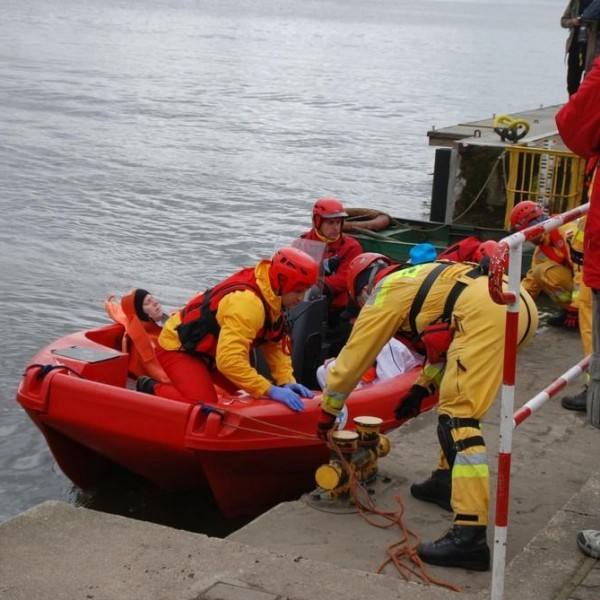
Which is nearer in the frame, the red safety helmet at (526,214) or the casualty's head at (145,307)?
the casualty's head at (145,307)

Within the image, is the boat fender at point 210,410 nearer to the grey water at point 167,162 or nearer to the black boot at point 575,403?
the grey water at point 167,162

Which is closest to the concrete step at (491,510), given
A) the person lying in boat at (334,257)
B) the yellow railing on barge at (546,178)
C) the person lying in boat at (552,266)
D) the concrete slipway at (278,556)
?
the concrete slipway at (278,556)

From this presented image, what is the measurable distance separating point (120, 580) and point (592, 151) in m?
2.32

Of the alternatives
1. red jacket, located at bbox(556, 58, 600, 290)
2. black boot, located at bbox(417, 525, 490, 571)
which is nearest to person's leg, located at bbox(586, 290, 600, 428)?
red jacket, located at bbox(556, 58, 600, 290)

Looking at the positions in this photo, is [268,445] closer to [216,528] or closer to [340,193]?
[216,528]

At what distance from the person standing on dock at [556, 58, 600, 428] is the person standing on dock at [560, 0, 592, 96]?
7566 millimetres

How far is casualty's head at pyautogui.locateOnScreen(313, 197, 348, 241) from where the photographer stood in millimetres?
9148

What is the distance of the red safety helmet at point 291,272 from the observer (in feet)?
21.6

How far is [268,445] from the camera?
265 inches

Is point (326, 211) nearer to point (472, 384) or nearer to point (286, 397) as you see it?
point (286, 397)

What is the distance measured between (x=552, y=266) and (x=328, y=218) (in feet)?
6.66

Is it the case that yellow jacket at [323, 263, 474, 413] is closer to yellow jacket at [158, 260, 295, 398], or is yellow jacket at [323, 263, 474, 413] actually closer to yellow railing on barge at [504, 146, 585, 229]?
yellow jacket at [158, 260, 295, 398]

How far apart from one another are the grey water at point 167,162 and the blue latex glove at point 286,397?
121 centimetres

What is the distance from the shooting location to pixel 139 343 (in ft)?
24.1
